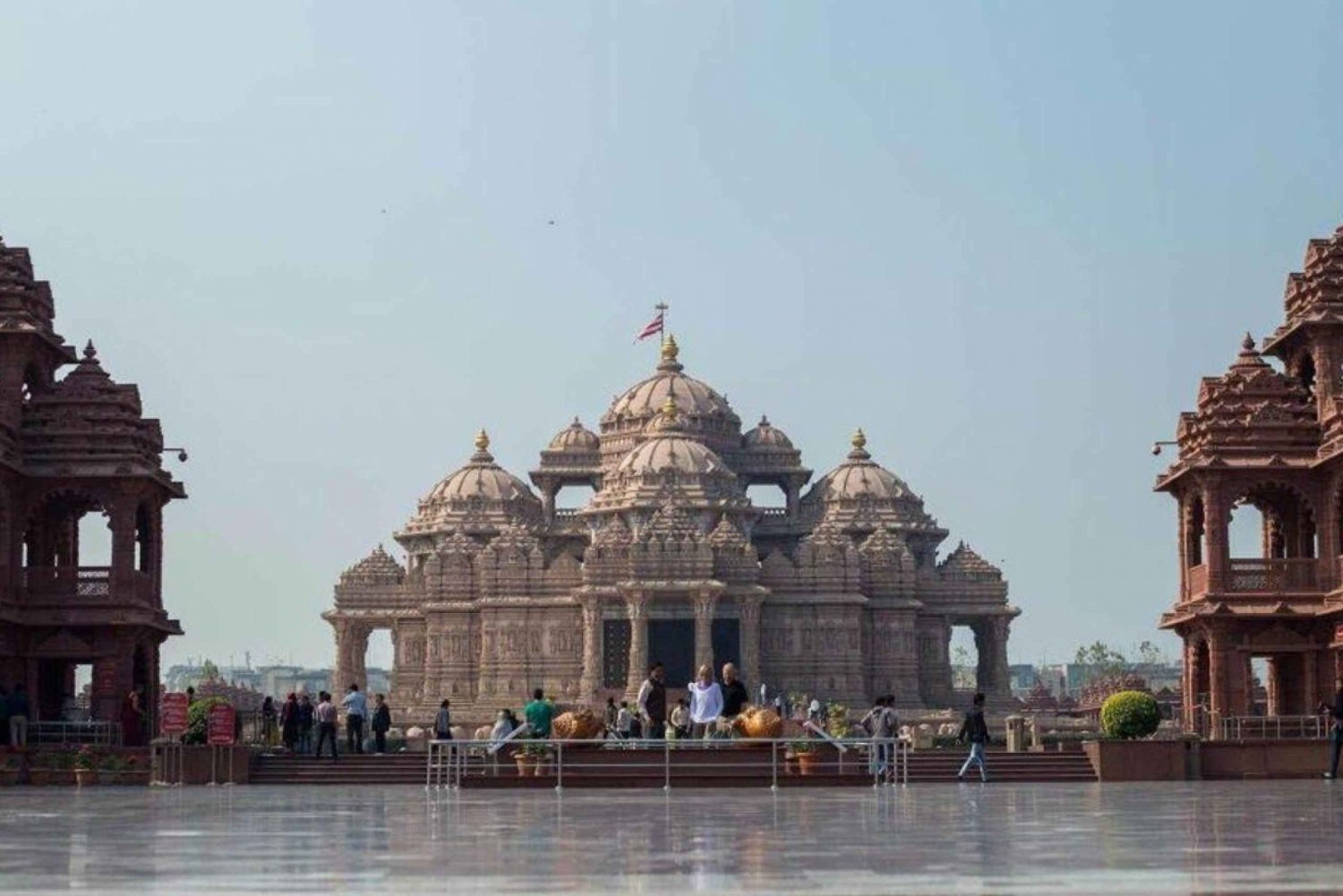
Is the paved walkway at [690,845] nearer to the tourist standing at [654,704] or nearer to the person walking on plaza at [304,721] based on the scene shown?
the tourist standing at [654,704]

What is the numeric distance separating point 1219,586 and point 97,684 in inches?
936

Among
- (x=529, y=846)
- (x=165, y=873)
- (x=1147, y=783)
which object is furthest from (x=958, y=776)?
(x=165, y=873)

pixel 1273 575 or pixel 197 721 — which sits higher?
pixel 1273 575

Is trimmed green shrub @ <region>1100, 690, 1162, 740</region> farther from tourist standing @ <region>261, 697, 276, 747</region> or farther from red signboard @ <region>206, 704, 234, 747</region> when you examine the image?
tourist standing @ <region>261, 697, 276, 747</region>

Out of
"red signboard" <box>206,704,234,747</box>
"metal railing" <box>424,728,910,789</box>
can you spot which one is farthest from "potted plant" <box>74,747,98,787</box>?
"metal railing" <box>424,728,910,789</box>

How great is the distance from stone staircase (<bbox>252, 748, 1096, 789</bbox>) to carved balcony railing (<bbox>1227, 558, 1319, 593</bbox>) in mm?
10573

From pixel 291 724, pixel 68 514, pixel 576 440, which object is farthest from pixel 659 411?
pixel 291 724

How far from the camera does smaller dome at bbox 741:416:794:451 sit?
118562 mm

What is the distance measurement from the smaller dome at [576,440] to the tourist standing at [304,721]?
67637 millimetres

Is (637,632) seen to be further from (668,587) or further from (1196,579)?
(1196,579)

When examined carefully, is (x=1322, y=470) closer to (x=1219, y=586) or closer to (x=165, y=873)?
(x=1219, y=586)

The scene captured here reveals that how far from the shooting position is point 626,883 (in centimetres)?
1556

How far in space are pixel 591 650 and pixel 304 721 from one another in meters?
48.1

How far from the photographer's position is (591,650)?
322 feet
